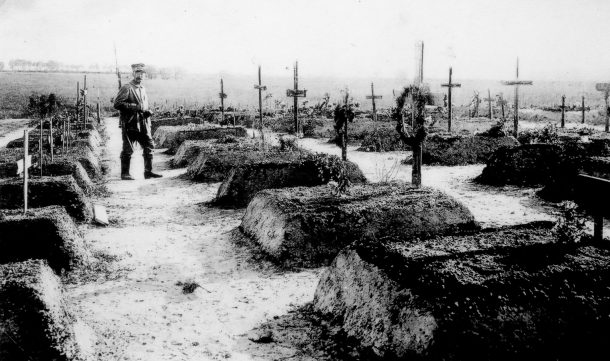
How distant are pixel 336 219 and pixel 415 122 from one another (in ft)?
13.6

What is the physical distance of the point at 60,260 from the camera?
5.60m

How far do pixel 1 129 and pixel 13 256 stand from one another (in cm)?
2535

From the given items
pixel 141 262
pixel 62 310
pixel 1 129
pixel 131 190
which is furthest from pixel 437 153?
pixel 1 129

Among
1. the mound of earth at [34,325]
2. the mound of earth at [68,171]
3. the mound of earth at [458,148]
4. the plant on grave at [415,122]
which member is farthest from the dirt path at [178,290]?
the mound of earth at [458,148]

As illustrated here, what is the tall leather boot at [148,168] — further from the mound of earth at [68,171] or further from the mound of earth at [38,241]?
the mound of earth at [38,241]

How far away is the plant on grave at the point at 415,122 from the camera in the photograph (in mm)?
8625

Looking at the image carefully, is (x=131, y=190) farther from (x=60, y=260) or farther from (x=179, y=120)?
(x=179, y=120)

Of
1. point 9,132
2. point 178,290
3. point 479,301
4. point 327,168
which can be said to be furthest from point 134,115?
point 9,132

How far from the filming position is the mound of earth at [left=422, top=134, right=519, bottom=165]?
1461 cm

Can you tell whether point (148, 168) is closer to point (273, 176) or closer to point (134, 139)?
point (134, 139)

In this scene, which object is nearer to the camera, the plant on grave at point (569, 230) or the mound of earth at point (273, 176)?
the plant on grave at point (569, 230)

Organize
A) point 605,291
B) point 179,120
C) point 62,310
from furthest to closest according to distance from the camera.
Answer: point 179,120, point 62,310, point 605,291

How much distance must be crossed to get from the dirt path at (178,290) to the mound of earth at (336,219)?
1.04 feet

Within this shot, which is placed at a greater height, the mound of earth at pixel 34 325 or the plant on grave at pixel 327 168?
the plant on grave at pixel 327 168
